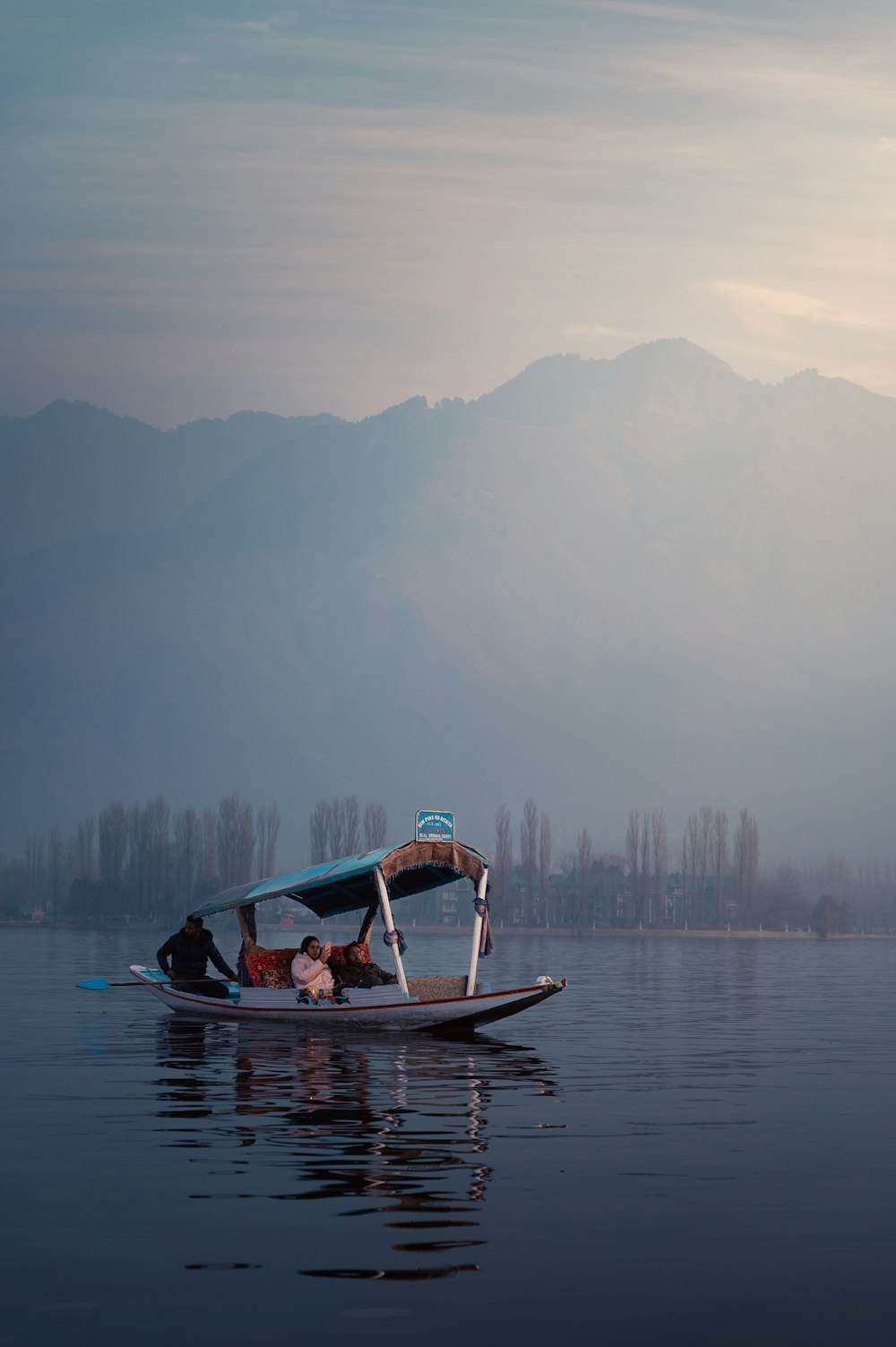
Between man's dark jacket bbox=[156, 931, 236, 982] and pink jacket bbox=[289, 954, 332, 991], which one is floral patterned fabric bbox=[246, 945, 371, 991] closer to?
pink jacket bbox=[289, 954, 332, 991]

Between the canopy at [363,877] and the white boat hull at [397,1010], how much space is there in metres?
2.66

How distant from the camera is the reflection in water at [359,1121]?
16656mm

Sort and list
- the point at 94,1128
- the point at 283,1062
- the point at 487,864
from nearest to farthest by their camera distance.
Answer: the point at 94,1128 → the point at 283,1062 → the point at 487,864

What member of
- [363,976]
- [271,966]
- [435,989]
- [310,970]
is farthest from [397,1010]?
[271,966]

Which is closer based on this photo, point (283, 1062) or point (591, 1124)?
point (591, 1124)

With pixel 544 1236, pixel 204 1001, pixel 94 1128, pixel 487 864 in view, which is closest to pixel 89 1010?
pixel 204 1001

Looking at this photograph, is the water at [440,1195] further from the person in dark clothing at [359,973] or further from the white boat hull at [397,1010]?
the person in dark clothing at [359,973]

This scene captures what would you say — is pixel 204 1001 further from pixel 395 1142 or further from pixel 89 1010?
pixel 395 1142

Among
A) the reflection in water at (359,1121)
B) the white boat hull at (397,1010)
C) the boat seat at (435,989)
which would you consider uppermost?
the boat seat at (435,989)

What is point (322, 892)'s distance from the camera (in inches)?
1774

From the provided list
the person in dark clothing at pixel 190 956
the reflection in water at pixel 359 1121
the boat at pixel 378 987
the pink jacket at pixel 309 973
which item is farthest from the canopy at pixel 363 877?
the reflection in water at pixel 359 1121

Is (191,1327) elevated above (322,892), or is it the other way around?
(322,892)

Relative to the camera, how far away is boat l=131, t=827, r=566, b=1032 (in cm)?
3800

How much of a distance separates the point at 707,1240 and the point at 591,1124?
8.85 m
